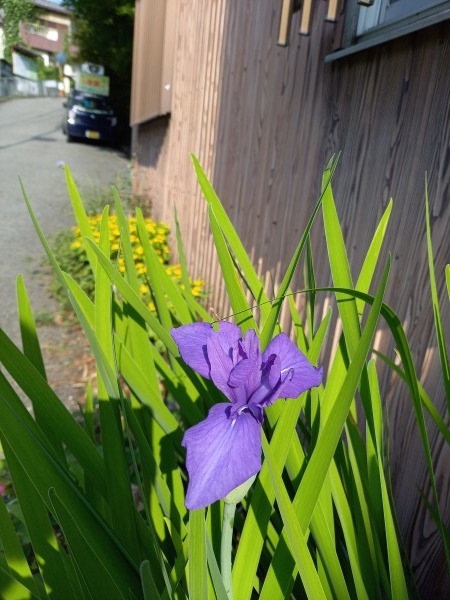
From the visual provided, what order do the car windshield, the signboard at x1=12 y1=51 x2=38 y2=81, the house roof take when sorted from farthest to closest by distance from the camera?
the signboard at x1=12 y1=51 x2=38 y2=81
the house roof
the car windshield

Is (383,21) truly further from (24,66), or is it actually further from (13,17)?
(24,66)

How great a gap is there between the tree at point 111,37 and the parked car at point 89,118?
1.04 m

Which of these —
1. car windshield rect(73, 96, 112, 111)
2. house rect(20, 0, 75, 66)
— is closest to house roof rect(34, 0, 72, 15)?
house rect(20, 0, 75, 66)

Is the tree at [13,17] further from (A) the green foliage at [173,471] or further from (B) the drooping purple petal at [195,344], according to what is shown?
(B) the drooping purple petal at [195,344]

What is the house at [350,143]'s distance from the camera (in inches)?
49.5

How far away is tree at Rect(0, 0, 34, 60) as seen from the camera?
33031 millimetres

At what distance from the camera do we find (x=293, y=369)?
486 mm

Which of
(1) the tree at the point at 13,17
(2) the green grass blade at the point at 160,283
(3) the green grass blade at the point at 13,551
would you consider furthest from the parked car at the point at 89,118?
(1) the tree at the point at 13,17

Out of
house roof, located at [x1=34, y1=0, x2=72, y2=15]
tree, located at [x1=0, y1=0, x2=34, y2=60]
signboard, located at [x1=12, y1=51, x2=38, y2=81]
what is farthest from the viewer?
signboard, located at [x1=12, y1=51, x2=38, y2=81]

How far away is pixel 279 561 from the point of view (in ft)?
1.96

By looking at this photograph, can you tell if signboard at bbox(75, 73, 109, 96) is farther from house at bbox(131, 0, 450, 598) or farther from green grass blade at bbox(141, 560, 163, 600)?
green grass blade at bbox(141, 560, 163, 600)

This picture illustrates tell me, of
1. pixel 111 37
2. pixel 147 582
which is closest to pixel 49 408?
pixel 147 582

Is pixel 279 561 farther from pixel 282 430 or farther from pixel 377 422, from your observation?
pixel 377 422

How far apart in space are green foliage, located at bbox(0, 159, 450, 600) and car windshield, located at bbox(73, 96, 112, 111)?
15.2 m
